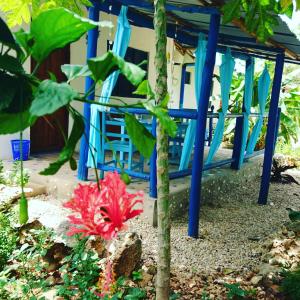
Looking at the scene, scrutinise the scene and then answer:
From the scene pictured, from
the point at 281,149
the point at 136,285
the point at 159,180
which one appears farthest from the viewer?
the point at 281,149

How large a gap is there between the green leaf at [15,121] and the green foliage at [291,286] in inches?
97.0

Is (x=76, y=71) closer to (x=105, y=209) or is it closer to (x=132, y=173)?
(x=105, y=209)

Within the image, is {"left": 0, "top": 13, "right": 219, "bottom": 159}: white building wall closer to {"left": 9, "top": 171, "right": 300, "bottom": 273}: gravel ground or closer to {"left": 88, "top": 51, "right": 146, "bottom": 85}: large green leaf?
{"left": 9, "top": 171, "right": 300, "bottom": 273}: gravel ground

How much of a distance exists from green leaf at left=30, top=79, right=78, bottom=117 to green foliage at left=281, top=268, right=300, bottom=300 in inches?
98.9

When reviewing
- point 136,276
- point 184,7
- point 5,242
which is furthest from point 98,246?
point 184,7

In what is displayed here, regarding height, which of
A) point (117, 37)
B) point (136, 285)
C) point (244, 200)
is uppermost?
point (117, 37)

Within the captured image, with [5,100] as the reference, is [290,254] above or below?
below

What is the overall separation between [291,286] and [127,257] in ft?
3.88

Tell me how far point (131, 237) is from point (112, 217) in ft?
7.28

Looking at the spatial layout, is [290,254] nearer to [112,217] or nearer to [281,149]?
[112,217]

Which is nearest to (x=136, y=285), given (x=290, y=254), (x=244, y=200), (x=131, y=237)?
(x=131, y=237)

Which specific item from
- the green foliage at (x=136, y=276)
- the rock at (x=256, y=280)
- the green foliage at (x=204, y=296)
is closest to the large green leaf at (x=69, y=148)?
the green foliage at (x=204, y=296)

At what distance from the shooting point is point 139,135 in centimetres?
80

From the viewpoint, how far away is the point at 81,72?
0.72 metres
